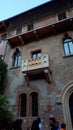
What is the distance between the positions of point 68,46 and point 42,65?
3.07m

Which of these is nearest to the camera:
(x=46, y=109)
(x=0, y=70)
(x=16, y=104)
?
(x=46, y=109)

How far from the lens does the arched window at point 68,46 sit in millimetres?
10827

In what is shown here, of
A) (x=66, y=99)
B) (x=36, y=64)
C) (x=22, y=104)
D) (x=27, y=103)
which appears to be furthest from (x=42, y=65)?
(x=22, y=104)

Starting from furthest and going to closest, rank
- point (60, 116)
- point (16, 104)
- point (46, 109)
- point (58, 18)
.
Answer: point (58, 18)
point (16, 104)
point (46, 109)
point (60, 116)

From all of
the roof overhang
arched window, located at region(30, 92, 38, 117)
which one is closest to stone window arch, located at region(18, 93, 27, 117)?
arched window, located at region(30, 92, 38, 117)

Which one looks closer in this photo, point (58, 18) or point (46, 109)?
point (46, 109)

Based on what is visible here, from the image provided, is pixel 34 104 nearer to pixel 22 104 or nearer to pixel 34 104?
pixel 34 104

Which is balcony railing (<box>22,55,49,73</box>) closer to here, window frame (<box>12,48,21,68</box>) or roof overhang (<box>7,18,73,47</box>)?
window frame (<box>12,48,21,68</box>)

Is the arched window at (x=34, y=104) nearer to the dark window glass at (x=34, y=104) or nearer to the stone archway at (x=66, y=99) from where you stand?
the dark window glass at (x=34, y=104)

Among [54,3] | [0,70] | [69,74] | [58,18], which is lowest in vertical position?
[69,74]

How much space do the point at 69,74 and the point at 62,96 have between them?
5.48 feet

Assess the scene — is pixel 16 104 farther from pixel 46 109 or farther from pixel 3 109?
pixel 46 109

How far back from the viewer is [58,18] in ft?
42.1

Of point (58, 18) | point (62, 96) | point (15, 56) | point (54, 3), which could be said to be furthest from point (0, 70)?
point (54, 3)
